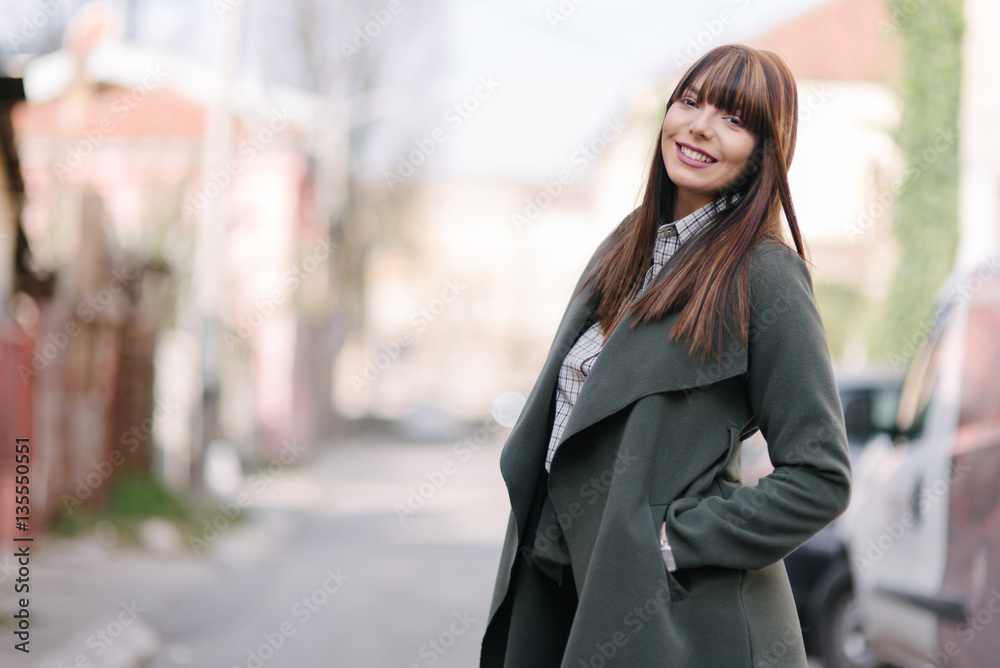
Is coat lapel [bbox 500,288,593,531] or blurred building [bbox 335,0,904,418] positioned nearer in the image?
coat lapel [bbox 500,288,593,531]

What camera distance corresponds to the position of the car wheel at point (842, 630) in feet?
20.4

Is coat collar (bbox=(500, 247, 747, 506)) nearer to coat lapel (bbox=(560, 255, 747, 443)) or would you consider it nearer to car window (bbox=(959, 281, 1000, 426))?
coat lapel (bbox=(560, 255, 747, 443))

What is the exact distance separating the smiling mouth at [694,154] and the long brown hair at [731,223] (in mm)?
77

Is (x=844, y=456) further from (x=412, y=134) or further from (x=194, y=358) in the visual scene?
(x=412, y=134)

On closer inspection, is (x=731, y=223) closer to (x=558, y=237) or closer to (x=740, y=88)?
(x=740, y=88)

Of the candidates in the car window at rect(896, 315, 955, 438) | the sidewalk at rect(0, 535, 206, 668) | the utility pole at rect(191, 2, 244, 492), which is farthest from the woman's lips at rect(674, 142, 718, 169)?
the utility pole at rect(191, 2, 244, 492)

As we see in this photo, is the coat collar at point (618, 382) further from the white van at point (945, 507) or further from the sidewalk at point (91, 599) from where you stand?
the sidewalk at point (91, 599)

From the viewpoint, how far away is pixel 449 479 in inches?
842

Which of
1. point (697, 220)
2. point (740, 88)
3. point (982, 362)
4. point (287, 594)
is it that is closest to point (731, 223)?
point (697, 220)

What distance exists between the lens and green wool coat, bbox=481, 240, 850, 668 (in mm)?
1961

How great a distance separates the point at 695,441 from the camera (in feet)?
6.66

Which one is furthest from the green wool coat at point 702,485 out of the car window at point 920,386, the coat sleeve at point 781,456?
the car window at point 920,386

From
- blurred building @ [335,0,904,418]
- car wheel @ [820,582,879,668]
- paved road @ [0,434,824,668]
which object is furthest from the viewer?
blurred building @ [335,0,904,418]

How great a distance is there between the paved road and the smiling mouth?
4.57 m
